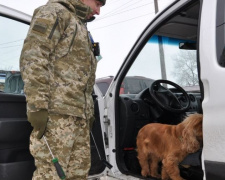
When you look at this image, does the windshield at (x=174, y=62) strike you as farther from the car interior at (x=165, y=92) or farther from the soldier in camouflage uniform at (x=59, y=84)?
the soldier in camouflage uniform at (x=59, y=84)

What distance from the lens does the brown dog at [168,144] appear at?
7.59ft

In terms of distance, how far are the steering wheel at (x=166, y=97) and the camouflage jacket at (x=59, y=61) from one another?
109 cm

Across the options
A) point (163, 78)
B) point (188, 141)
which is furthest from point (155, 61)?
point (188, 141)

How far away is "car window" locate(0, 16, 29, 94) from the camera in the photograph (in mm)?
2324

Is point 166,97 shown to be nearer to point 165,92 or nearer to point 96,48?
point 165,92

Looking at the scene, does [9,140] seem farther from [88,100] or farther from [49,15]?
[49,15]

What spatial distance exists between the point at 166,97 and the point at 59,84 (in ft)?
5.08

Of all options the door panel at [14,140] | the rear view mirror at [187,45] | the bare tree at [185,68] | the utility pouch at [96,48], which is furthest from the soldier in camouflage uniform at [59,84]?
the bare tree at [185,68]

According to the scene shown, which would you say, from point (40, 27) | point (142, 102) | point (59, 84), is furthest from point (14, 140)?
point (142, 102)

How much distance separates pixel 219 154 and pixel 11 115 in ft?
4.79

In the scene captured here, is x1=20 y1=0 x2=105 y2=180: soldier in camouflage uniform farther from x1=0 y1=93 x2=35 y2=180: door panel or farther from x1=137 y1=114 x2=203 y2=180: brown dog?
x1=137 y1=114 x2=203 y2=180: brown dog

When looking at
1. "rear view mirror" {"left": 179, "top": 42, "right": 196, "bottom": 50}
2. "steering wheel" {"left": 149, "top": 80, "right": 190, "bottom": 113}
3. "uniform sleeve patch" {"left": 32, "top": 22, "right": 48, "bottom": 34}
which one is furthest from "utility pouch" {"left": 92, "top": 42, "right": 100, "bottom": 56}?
"rear view mirror" {"left": 179, "top": 42, "right": 196, "bottom": 50}

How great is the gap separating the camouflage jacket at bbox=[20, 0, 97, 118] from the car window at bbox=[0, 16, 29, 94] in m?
0.50

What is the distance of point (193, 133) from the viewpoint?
90.4 inches
